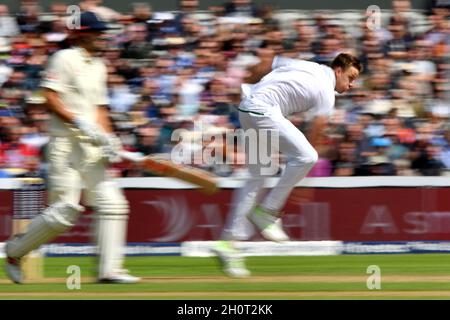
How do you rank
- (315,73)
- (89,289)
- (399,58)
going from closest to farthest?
(89,289) < (315,73) < (399,58)

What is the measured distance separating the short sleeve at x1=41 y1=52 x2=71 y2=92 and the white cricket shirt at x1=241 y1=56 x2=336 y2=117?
1.63 m

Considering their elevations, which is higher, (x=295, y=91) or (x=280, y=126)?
(x=295, y=91)

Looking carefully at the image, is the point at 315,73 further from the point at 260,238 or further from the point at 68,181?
the point at 260,238

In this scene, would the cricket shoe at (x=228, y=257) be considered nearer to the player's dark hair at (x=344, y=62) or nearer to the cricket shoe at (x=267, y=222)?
the cricket shoe at (x=267, y=222)

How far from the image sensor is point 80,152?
7.71m

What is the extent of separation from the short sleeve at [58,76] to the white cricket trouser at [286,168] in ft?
5.34

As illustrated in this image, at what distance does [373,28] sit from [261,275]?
7.46m

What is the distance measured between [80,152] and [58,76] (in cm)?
59

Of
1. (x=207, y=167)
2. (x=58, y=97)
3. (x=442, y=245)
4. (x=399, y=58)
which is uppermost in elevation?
(x=58, y=97)

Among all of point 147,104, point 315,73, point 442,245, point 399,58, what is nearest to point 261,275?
point 315,73

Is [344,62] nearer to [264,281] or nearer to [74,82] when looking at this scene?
[264,281]

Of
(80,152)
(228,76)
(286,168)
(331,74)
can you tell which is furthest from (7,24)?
(80,152)

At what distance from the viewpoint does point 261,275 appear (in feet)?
29.1

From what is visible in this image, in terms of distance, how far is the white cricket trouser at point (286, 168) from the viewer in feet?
27.5
